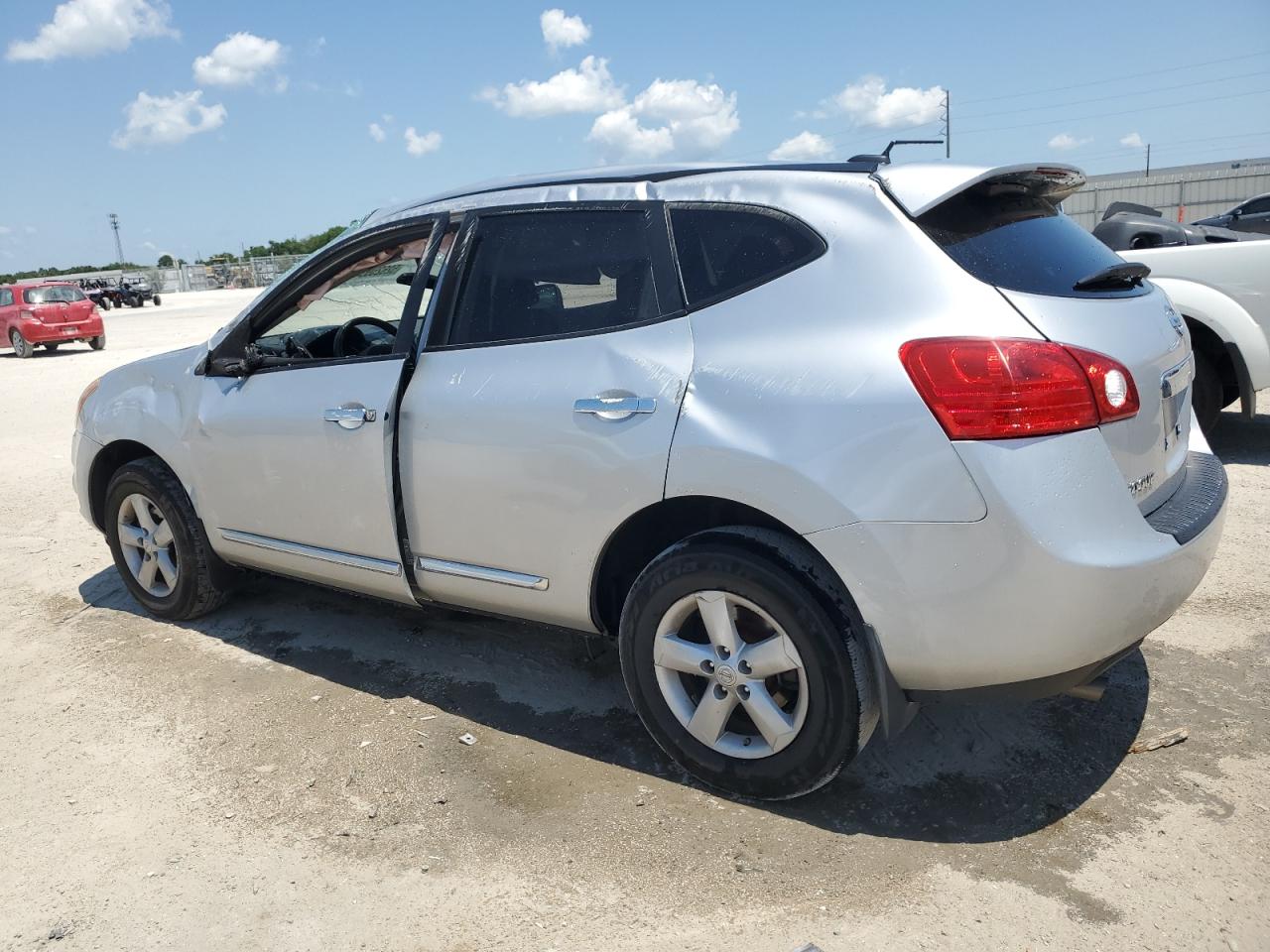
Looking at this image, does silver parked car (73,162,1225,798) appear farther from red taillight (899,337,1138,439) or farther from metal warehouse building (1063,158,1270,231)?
metal warehouse building (1063,158,1270,231)

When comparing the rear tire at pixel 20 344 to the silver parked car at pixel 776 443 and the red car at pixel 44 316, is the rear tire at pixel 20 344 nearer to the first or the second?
the red car at pixel 44 316

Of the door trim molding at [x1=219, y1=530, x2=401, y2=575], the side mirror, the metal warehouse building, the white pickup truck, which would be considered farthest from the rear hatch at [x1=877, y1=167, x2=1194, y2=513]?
the metal warehouse building

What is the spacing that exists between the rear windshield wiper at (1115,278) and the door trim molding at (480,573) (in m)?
1.84

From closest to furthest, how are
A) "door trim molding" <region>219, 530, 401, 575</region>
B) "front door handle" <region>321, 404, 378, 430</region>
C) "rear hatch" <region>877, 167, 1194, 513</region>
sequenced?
"rear hatch" <region>877, 167, 1194, 513</region> → "front door handle" <region>321, 404, 378, 430</region> → "door trim molding" <region>219, 530, 401, 575</region>

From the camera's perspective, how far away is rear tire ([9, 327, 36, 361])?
67.5 ft

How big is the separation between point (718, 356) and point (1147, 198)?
2767cm

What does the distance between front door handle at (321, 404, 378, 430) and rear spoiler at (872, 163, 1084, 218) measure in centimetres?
187

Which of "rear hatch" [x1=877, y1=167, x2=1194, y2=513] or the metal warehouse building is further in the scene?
the metal warehouse building

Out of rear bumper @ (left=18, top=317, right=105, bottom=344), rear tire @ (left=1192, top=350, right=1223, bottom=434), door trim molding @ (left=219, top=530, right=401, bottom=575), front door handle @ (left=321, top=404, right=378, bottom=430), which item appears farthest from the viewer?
rear bumper @ (left=18, top=317, right=105, bottom=344)

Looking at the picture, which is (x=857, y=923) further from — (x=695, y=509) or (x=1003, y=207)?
(x=1003, y=207)

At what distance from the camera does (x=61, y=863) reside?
111 inches

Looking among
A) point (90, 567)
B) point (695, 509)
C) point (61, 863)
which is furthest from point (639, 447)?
point (90, 567)

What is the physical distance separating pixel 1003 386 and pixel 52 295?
23.1 meters

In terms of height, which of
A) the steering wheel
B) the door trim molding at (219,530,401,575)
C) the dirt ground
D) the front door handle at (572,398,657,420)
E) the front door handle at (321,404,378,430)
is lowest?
the dirt ground
